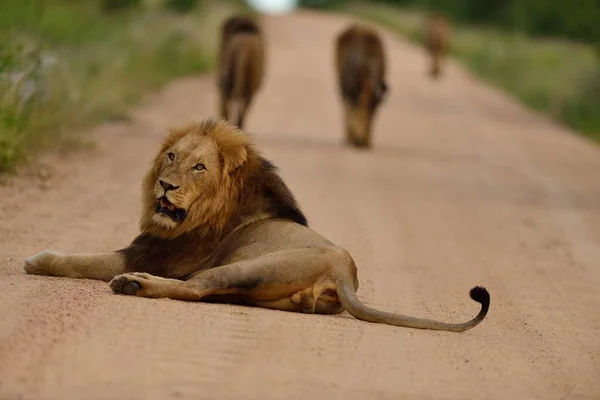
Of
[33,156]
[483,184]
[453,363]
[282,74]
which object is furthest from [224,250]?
[282,74]

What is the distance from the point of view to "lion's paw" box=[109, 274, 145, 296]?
6.98 metres

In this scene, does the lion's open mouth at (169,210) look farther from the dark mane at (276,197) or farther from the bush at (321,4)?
the bush at (321,4)

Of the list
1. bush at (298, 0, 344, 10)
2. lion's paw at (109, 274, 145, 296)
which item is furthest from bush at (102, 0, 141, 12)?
bush at (298, 0, 344, 10)

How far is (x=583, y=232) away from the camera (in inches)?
487

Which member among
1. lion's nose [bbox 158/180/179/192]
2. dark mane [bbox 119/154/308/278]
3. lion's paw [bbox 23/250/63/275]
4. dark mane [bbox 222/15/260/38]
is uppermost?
lion's nose [bbox 158/180/179/192]

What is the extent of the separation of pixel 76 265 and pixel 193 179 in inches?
33.0

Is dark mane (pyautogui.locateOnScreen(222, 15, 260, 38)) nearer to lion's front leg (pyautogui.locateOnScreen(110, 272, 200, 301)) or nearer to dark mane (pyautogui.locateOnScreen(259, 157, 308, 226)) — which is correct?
dark mane (pyautogui.locateOnScreen(259, 157, 308, 226))

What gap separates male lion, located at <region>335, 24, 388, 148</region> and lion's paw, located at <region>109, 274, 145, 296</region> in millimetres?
10357

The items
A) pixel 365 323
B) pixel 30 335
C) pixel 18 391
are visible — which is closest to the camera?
pixel 18 391

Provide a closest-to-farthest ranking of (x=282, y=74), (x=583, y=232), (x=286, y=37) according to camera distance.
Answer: (x=583, y=232) < (x=282, y=74) < (x=286, y=37)

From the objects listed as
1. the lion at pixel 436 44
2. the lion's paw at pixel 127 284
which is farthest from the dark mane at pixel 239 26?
the lion at pixel 436 44

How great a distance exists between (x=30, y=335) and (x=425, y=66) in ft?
94.4

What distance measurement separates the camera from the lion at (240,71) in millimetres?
16703

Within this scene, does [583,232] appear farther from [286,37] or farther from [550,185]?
[286,37]
